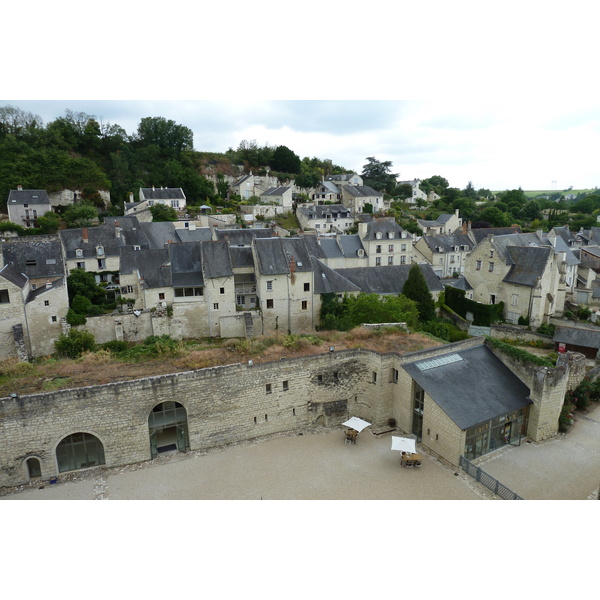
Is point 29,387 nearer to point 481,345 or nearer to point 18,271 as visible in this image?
point 18,271

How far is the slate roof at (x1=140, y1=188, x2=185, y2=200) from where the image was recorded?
169 feet

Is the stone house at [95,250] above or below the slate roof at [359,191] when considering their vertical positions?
below

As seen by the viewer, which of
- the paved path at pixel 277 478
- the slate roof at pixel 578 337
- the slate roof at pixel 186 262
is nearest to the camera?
the paved path at pixel 277 478

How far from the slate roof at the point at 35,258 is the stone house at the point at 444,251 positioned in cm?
3379

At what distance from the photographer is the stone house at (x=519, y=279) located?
28.0 meters

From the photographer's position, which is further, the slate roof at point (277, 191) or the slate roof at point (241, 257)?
the slate roof at point (277, 191)

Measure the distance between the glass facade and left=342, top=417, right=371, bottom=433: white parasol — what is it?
156 inches

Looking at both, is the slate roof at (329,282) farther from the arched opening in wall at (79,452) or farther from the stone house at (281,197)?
the stone house at (281,197)

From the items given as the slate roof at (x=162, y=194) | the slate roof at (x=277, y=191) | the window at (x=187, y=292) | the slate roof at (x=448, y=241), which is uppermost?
the slate roof at (x=277, y=191)

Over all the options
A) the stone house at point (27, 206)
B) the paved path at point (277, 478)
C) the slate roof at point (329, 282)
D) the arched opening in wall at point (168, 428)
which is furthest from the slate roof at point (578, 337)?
the stone house at point (27, 206)

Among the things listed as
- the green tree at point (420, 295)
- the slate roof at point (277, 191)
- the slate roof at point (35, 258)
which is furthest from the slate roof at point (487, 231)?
the slate roof at point (35, 258)

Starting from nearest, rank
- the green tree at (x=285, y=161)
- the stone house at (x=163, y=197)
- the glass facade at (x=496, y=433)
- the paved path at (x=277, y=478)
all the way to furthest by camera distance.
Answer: the paved path at (x=277, y=478)
the glass facade at (x=496, y=433)
the stone house at (x=163, y=197)
the green tree at (x=285, y=161)

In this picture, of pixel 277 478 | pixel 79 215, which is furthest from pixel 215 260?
pixel 79 215

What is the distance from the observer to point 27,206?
137 feet
